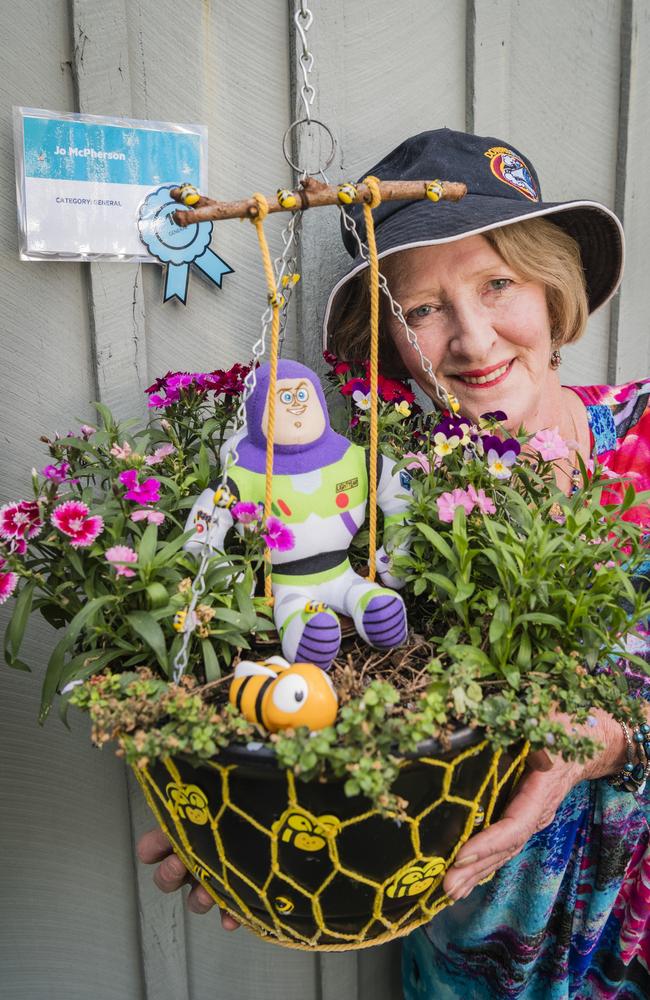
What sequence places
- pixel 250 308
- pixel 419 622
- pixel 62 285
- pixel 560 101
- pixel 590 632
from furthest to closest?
pixel 560 101
pixel 250 308
pixel 62 285
pixel 419 622
pixel 590 632

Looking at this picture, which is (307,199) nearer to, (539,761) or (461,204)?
(461,204)

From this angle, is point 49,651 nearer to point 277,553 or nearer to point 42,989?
point 277,553

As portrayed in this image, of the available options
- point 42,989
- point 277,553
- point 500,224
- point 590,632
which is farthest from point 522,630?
point 42,989

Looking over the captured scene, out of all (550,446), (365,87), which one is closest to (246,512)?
(550,446)

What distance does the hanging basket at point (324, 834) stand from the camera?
→ 774 mm

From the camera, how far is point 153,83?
1309 millimetres

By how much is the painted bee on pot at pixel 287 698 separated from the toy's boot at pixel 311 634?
0.08m

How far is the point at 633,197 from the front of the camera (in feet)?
6.20

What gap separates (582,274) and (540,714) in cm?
104

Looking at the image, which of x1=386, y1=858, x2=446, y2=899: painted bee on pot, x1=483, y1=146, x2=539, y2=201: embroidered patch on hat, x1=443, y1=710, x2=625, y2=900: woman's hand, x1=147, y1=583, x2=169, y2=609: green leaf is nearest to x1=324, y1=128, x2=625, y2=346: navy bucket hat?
x1=483, y1=146, x2=539, y2=201: embroidered patch on hat

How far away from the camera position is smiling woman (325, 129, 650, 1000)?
124 cm

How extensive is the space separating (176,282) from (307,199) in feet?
1.80

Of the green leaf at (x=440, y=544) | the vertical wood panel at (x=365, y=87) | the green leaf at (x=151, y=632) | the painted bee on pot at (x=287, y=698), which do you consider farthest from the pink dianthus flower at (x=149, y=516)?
the vertical wood panel at (x=365, y=87)

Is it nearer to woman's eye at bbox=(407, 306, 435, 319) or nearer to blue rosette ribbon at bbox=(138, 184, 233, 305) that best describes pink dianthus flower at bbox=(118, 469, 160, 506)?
blue rosette ribbon at bbox=(138, 184, 233, 305)
